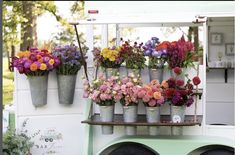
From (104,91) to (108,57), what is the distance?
0.31 meters

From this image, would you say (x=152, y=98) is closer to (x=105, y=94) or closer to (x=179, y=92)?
(x=179, y=92)

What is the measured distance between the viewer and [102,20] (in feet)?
11.8

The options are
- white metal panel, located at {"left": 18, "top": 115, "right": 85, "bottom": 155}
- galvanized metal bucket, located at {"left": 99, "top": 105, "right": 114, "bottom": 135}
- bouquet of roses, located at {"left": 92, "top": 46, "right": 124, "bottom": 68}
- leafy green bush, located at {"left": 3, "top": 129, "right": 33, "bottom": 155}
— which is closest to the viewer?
galvanized metal bucket, located at {"left": 99, "top": 105, "right": 114, "bottom": 135}

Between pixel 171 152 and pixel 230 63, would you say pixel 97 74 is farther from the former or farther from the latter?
pixel 230 63

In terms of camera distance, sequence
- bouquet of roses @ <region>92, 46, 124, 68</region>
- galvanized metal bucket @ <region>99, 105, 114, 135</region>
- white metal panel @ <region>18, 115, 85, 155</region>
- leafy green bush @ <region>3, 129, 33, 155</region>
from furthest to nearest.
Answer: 1. white metal panel @ <region>18, 115, 85, 155</region>
2. leafy green bush @ <region>3, 129, 33, 155</region>
3. bouquet of roses @ <region>92, 46, 124, 68</region>
4. galvanized metal bucket @ <region>99, 105, 114, 135</region>

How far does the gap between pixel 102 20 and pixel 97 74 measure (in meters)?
0.47

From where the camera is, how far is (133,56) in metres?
3.56

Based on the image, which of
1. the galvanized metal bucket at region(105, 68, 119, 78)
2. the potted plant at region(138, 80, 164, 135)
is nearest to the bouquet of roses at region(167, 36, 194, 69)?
the potted plant at region(138, 80, 164, 135)

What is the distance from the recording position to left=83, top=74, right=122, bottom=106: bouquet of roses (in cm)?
338

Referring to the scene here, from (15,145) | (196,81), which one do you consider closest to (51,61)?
(15,145)

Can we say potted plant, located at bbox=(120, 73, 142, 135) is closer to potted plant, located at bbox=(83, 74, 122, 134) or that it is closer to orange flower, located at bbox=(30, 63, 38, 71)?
potted plant, located at bbox=(83, 74, 122, 134)

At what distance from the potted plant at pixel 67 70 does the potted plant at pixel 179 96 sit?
842 millimetres

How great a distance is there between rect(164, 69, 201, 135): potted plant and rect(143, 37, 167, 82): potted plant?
173mm

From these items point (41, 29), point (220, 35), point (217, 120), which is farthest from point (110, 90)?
point (41, 29)
